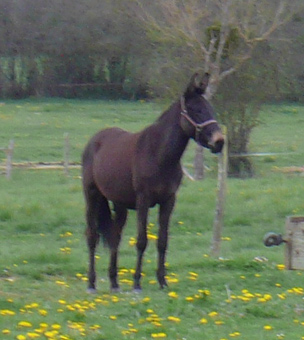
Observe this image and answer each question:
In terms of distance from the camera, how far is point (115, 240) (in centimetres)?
846

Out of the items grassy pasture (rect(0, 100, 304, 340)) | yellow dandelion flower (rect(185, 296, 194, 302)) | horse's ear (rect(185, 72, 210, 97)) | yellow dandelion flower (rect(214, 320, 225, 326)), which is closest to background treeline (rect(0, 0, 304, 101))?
grassy pasture (rect(0, 100, 304, 340))

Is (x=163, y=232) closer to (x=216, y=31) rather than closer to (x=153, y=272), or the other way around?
(x=153, y=272)

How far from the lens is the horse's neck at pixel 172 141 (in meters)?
7.71

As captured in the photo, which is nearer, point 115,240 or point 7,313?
point 7,313

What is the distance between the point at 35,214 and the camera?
1238 centimetres

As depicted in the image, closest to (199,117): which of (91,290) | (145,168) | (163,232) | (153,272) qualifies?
(145,168)

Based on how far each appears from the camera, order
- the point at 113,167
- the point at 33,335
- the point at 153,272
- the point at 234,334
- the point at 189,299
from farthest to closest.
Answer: the point at 153,272 → the point at 113,167 → the point at 189,299 → the point at 234,334 → the point at 33,335

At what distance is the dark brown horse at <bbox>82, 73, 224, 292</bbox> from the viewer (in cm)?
757

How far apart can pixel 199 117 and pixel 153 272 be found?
2362 mm

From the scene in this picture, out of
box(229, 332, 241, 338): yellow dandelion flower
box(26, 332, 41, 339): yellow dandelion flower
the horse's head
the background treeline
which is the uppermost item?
the horse's head

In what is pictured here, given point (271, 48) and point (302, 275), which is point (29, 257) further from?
point (271, 48)

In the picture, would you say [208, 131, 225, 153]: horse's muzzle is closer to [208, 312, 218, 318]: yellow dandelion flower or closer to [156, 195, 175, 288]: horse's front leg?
[156, 195, 175, 288]: horse's front leg

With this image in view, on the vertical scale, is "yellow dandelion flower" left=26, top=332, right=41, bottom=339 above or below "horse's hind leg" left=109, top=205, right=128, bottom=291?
above

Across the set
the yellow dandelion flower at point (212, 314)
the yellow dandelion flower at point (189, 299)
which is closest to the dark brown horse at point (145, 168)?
the yellow dandelion flower at point (189, 299)
